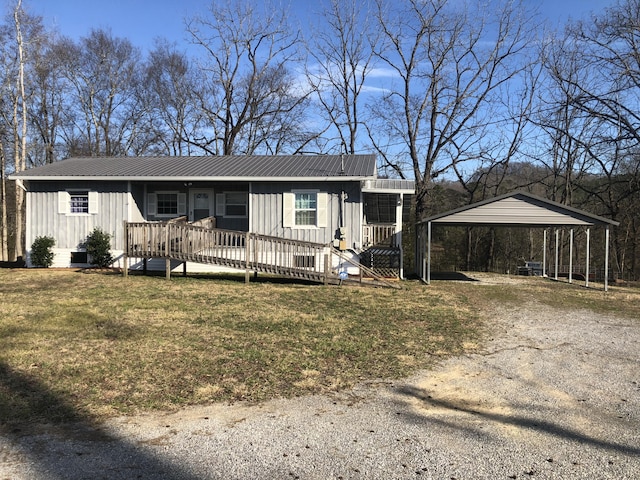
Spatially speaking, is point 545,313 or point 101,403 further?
point 545,313

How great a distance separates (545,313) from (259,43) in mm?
24167

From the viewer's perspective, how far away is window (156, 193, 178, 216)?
15938mm

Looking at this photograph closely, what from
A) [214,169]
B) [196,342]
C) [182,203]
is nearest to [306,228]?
[214,169]

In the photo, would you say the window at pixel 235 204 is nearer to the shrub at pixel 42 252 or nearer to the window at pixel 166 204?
the window at pixel 166 204

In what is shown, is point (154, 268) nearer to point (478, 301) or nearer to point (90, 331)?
point (90, 331)

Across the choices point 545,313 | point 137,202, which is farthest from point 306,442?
point 137,202

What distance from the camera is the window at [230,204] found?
1598 centimetres

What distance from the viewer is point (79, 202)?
15156mm

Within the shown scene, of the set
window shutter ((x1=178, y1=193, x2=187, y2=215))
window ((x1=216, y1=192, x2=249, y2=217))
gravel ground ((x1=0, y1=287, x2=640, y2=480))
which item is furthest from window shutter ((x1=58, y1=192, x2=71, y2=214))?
gravel ground ((x1=0, y1=287, x2=640, y2=480))

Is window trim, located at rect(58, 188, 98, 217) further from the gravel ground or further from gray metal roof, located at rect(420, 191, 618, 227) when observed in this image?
the gravel ground

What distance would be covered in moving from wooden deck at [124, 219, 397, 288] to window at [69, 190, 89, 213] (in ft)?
10.5

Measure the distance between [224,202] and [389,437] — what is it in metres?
13.2

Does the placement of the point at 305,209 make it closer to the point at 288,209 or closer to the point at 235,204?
the point at 288,209

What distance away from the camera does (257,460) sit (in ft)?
11.0
